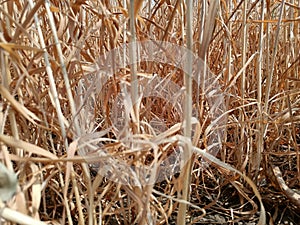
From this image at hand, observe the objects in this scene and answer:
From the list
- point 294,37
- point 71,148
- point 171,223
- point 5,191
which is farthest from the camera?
point 294,37

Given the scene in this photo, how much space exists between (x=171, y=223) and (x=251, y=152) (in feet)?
0.59

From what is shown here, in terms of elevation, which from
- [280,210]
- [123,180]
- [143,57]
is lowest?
[280,210]

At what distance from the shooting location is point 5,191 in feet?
0.86

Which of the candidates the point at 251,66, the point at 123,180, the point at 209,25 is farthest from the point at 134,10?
the point at 251,66

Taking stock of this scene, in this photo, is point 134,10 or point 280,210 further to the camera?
point 280,210

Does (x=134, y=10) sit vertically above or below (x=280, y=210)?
above

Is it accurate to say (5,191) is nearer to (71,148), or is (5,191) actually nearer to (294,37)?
(71,148)

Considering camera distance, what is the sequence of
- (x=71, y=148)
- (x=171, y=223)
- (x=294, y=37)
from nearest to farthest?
(x=71, y=148) < (x=171, y=223) < (x=294, y=37)

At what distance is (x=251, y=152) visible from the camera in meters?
0.69

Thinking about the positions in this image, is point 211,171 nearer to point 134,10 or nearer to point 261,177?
point 261,177

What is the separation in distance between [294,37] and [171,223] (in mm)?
454

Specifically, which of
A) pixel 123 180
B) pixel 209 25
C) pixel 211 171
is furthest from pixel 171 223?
pixel 209 25

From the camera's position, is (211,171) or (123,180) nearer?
(123,180)

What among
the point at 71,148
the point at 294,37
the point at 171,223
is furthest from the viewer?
the point at 294,37
